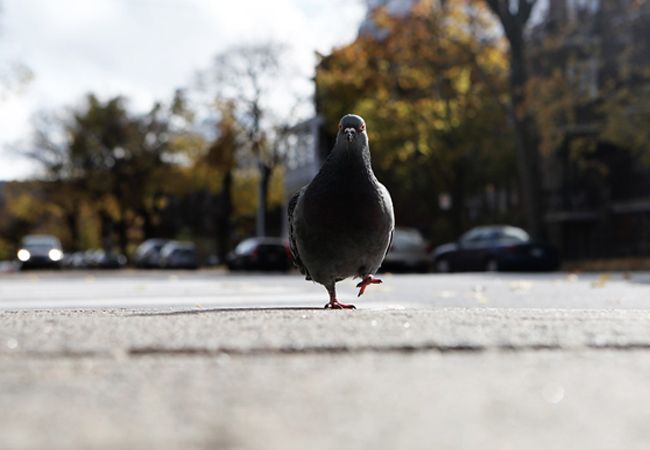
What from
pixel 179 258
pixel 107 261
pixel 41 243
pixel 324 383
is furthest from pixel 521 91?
pixel 107 261

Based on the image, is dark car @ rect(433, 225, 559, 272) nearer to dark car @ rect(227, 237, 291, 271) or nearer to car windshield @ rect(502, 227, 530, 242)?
car windshield @ rect(502, 227, 530, 242)

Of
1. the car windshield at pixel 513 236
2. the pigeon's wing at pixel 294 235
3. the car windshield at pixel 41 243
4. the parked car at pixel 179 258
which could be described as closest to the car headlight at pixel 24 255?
the car windshield at pixel 41 243

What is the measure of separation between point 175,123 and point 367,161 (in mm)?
55025

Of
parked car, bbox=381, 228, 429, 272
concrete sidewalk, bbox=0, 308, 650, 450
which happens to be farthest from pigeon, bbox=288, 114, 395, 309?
parked car, bbox=381, 228, 429, 272

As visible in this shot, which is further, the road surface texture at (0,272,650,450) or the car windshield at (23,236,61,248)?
the car windshield at (23,236,61,248)

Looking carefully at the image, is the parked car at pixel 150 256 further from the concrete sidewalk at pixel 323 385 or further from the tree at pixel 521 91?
the concrete sidewalk at pixel 323 385

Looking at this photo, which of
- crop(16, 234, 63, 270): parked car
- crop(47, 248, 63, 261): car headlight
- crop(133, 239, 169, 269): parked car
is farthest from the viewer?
crop(133, 239, 169, 269): parked car

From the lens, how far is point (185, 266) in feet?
163

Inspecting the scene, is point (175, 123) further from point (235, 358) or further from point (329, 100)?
point (235, 358)

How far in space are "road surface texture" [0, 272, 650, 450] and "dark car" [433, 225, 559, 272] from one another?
865 inches

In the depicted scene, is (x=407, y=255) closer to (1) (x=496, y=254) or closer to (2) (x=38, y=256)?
(1) (x=496, y=254)

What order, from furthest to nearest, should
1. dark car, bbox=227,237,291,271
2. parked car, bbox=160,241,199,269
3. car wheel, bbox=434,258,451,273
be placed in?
1. parked car, bbox=160,241,199,269
2. dark car, bbox=227,237,291,271
3. car wheel, bbox=434,258,451,273

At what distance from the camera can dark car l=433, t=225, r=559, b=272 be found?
27.6 metres

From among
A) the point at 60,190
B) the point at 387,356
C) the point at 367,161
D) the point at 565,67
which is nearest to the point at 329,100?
the point at 565,67
